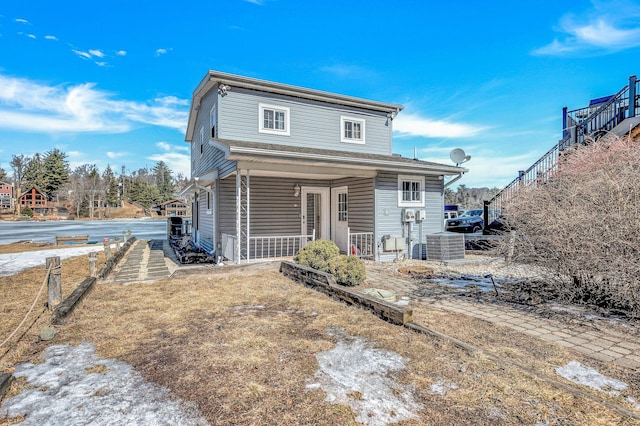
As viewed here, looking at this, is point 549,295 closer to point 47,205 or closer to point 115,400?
point 115,400

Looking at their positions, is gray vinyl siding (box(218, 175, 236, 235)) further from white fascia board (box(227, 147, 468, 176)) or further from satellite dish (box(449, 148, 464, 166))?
satellite dish (box(449, 148, 464, 166))

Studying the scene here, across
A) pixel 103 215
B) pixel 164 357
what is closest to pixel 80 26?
pixel 164 357

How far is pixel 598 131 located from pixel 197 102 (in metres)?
14.4

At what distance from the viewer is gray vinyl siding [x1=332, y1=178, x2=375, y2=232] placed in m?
10.6

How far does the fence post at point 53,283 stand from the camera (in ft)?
17.1

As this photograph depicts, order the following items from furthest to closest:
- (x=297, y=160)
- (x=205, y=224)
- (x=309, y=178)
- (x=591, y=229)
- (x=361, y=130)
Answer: (x=361, y=130), (x=205, y=224), (x=309, y=178), (x=297, y=160), (x=591, y=229)

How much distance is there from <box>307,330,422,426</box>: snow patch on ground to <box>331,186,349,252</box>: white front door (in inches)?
321

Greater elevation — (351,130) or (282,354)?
(351,130)

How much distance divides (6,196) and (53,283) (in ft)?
276

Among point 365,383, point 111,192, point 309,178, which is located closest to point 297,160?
point 309,178

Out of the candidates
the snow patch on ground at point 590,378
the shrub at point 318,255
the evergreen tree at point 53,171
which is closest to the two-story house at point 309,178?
the shrub at point 318,255

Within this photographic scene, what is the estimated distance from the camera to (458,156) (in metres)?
12.3

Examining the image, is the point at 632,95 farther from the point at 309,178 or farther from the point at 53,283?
the point at 53,283

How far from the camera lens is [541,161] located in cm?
1098
